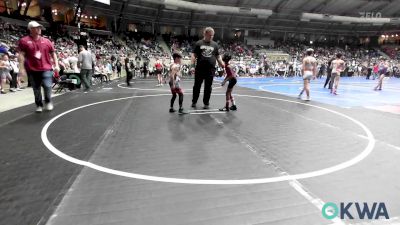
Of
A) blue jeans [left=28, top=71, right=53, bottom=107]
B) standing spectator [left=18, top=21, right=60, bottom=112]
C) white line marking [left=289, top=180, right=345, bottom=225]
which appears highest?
standing spectator [left=18, top=21, right=60, bottom=112]

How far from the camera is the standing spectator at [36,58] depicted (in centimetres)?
676

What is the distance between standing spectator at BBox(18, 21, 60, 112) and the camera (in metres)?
6.76

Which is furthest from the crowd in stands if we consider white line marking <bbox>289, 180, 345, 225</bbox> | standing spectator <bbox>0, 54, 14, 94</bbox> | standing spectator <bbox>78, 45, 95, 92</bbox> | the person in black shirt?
white line marking <bbox>289, 180, 345, 225</bbox>

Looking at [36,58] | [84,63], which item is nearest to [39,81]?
[36,58]

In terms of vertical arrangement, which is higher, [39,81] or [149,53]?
[149,53]

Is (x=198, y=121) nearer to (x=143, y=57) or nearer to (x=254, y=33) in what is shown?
(x=143, y=57)

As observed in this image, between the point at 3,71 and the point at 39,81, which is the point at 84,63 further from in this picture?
the point at 39,81

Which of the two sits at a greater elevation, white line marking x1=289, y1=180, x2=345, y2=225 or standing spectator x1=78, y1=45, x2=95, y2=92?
standing spectator x1=78, y1=45, x2=95, y2=92

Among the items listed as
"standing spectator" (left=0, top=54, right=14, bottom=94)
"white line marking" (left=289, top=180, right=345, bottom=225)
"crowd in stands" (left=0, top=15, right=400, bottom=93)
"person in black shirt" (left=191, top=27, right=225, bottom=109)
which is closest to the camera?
"white line marking" (left=289, top=180, right=345, bottom=225)

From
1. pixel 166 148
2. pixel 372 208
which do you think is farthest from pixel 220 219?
pixel 166 148

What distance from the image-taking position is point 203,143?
4797 mm

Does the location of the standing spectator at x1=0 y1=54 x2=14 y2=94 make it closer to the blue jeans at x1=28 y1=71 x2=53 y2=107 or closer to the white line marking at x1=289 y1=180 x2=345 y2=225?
the blue jeans at x1=28 y1=71 x2=53 y2=107

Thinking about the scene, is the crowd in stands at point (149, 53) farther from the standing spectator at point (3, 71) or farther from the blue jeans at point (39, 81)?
the blue jeans at point (39, 81)

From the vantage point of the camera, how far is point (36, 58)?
22.5 feet
